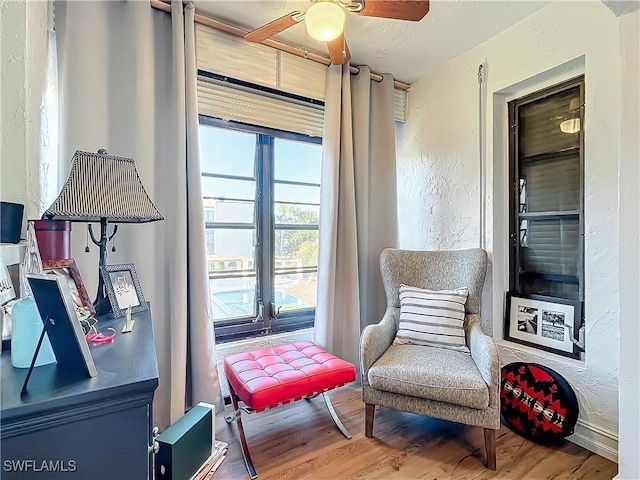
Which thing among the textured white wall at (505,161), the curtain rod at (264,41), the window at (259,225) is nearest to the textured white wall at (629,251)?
the textured white wall at (505,161)

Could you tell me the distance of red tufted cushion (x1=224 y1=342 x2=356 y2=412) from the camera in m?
1.63

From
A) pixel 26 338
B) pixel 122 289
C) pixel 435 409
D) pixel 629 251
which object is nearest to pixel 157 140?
pixel 122 289

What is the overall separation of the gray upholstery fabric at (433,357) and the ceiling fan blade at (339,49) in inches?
50.9

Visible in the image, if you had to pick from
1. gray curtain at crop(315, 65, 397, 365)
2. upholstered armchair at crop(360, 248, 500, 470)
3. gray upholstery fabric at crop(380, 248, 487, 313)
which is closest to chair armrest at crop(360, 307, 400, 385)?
upholstered armchair at crop(360, 248, 500, 470)

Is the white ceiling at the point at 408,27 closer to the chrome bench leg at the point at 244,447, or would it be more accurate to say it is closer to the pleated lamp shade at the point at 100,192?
the pleated lamp shade at the point at 100,192

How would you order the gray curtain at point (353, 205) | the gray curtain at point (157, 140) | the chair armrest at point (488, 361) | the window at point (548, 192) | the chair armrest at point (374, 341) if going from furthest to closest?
the gray curtain at point (353, 205) < the window at point (548, 192) < the chair armrest at point (374, 341) < the gray curtain at point (157, 140) < the chair armrest at point (488, 361)

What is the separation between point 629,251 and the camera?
1.39 metres

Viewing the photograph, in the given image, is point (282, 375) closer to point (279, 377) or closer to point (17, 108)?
point (279, 377)

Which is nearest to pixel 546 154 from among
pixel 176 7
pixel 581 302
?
pixel 581 302

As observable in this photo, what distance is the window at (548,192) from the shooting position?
195 cm

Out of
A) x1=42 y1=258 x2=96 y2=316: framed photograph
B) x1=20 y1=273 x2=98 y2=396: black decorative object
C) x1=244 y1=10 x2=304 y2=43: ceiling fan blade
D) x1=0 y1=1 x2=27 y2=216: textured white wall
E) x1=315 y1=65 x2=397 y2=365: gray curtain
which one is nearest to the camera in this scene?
x1=20 y1=273 x2=98 y2=396: black decorative object

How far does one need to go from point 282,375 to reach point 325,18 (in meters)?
1.64

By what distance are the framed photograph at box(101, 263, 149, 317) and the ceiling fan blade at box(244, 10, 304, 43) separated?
4.14 ft

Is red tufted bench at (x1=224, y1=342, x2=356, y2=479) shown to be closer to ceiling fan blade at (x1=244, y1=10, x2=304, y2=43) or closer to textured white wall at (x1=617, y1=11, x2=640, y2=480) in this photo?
textured white wall at (x1=617, y1=11, x2=640, y2=480)
